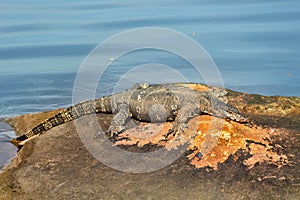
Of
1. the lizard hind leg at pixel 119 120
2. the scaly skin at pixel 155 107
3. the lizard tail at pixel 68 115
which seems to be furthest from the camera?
the lizard tail at pixel 68 115

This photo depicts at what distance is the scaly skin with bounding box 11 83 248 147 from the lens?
8633mm

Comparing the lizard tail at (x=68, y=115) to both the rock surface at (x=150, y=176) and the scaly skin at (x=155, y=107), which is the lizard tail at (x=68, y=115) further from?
the rock surface at (x=150, y=176)

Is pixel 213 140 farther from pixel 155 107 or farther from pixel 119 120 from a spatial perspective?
pixel 119 120

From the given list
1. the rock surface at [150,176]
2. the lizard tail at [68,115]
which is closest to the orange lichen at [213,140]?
the rock surface at [150,176]

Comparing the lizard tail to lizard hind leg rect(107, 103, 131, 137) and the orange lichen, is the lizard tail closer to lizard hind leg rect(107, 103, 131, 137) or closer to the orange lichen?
lizard hind leg rect(107, 103, 131, 137)

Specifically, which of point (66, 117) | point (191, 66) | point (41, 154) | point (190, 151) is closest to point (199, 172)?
point (190, 151)

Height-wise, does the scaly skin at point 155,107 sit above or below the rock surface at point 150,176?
above

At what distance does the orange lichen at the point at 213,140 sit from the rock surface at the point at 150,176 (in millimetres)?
70

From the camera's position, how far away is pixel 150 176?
7.42m

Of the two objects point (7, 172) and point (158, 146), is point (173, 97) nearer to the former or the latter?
point (158, 146)

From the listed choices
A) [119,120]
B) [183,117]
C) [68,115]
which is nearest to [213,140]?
[183,117]

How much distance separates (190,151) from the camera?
26.2ft

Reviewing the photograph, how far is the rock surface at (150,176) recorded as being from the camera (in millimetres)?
6949

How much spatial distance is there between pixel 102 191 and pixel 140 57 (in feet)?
50.4
